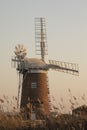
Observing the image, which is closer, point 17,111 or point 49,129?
point 49,129

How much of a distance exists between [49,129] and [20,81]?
98.9 ft

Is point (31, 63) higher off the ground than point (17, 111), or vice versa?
point (17, 111)

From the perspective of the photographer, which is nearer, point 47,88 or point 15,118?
point 15,118

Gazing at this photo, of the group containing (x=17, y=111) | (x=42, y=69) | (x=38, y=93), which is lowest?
(x=38, y=93)

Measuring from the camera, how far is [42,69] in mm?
36062

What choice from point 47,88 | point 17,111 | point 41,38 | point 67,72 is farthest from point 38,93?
point 17,111

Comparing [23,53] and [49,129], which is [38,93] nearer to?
[23,53]

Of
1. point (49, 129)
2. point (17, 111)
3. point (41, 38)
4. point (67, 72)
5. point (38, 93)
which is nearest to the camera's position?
point (49, 129)

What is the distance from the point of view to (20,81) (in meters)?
37.1

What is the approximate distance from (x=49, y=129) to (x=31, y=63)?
97.6 feet

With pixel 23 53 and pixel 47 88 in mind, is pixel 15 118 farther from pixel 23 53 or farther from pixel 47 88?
pixel 23 53

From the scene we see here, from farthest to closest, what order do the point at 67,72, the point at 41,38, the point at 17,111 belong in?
the point at 41,38
the point at 67,72
the point at 17,111

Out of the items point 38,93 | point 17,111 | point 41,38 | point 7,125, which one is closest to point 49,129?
point 7,125

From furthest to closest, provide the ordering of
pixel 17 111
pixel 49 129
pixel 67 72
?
1. pixel 67 72
2. pixel 17 111
3. pixel 49 129
